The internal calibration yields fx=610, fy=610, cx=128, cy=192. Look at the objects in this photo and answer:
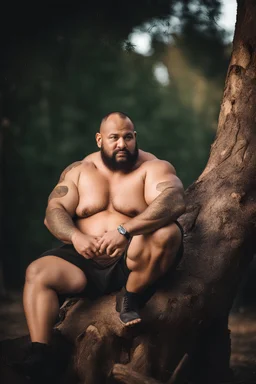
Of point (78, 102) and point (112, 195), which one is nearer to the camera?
point (112, 195)

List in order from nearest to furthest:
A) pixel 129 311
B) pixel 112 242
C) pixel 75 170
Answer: pixel 112 242 < pixel 129 311 < pixel 75 170

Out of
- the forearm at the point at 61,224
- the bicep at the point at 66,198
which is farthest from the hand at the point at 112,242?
the bicep at the point at 66,198

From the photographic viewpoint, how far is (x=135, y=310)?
309 centimetres

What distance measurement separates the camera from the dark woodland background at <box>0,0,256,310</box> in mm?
6873

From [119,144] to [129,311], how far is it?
872 millimetres

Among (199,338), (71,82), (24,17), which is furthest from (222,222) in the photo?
(71,82)

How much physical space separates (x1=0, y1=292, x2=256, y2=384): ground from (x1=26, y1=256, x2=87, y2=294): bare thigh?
1.27 metres

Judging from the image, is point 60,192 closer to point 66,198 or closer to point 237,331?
point 66,198

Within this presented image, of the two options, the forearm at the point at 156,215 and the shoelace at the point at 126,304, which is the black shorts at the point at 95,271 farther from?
the forearm at the point at 156,215

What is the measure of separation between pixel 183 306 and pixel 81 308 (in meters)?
0.56

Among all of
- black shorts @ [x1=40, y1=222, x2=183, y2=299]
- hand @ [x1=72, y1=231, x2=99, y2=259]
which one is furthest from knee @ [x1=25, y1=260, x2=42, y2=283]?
hand @ [x1=72, y1=231, x2=99, y2=259]

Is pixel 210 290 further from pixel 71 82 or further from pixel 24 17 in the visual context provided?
pixel 71 82

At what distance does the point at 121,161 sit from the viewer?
328 centimetres

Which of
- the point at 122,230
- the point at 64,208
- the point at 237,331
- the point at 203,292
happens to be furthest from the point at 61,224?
the point at 237,331
